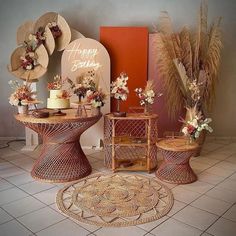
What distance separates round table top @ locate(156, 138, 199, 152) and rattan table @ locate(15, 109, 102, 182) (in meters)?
0.90

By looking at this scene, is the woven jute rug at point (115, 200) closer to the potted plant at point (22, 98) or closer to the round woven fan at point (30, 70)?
the potted plant at point (22, 98)

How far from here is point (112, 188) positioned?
10.6 feet

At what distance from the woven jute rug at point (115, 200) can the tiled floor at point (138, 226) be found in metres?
0.09

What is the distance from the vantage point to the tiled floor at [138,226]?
241 cm

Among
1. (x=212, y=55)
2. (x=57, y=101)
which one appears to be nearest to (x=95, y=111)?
(x=57, y=101)

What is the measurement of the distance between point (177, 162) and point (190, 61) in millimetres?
1743

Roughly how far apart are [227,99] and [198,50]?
5.12 ft

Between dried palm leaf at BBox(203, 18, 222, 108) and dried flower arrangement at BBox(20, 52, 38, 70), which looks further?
dried flower arrangement at BBox(20, 52, 38, 70)

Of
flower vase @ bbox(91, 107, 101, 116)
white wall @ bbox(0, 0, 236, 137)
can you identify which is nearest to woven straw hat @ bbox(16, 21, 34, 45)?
white wall @ bbox(0, 0, 236, 137)

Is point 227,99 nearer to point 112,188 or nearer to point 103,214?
point 112,188

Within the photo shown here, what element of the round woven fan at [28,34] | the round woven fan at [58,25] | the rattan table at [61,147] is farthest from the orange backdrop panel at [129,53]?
the rattan table at [61,147]

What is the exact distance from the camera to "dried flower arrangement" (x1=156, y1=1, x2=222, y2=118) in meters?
4.35

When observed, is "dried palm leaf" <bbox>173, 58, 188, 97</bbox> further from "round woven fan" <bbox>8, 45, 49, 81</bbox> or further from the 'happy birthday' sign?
"round woven fan" <bbox>8, 45, 49, 81</bbox>

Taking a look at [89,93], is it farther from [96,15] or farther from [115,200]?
[96,15]
